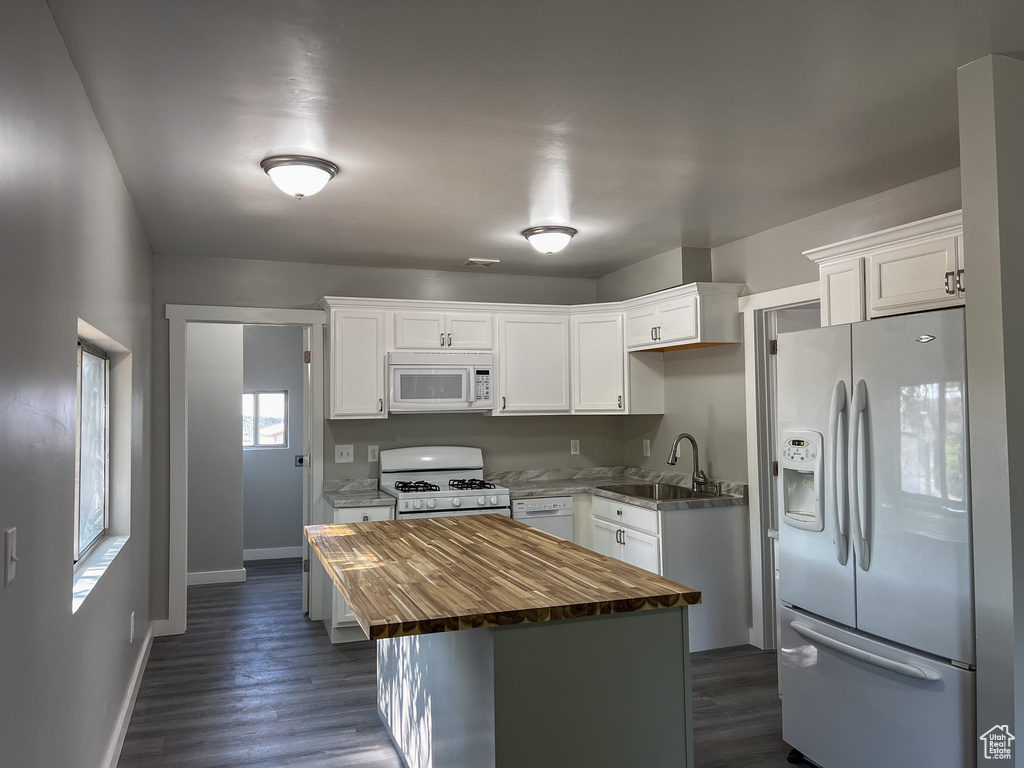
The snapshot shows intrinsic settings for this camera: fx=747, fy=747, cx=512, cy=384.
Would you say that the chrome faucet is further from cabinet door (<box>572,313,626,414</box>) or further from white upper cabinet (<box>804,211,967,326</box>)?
white upper cabinet (<box>804,211,967,326</box>)

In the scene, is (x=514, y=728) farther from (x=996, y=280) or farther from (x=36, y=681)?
(x=996, y=280)

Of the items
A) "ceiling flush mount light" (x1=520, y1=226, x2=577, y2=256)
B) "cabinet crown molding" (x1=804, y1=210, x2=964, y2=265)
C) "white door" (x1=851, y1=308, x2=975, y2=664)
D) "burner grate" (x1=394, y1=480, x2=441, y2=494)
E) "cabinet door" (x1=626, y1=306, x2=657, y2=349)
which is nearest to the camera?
"white door" (x1=851, y1=308, x2=975, y2=664)

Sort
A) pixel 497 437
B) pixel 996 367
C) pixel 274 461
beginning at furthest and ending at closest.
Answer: pixel 274 461, pixel 497 437, pixel 996 367

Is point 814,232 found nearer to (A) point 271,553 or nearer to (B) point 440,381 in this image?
(B) point 440,381

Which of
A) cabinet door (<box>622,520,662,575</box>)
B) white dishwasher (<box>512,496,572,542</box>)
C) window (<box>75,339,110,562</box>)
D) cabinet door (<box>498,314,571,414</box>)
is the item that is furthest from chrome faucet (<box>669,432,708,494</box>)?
window (<box>75,339,110,562</box>)

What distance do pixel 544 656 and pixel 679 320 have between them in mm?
2963

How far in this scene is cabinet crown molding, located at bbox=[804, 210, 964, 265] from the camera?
2.70 m

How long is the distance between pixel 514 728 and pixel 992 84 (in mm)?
2341

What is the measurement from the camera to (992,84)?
225 cm

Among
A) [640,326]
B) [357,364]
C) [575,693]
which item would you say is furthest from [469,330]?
[575,693]

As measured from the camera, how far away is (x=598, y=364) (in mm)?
5379

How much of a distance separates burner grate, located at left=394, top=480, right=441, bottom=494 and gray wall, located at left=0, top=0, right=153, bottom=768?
82.3 inches

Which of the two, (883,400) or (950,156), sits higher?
(950,156)

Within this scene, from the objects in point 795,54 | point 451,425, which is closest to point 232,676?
point 451,425
